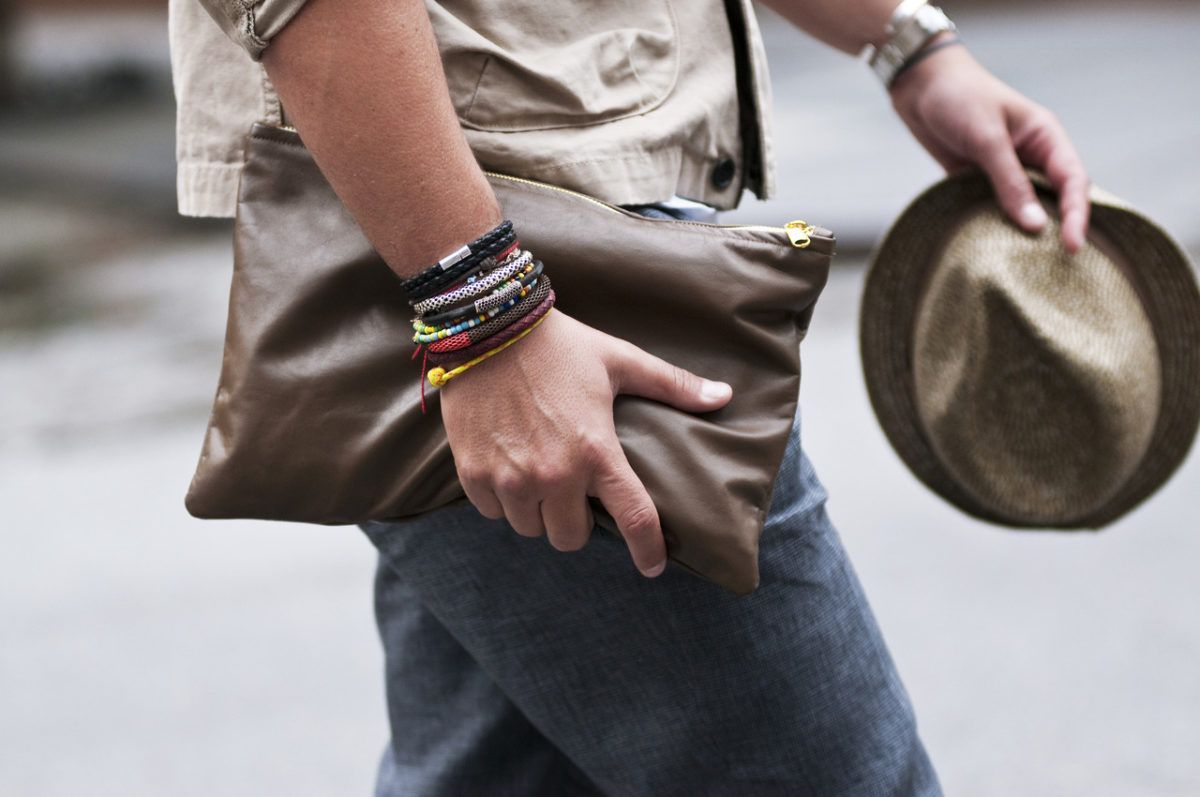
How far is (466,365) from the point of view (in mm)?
1046

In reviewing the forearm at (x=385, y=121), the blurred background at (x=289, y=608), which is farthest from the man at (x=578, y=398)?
the blurred background at (x=289, y=608)

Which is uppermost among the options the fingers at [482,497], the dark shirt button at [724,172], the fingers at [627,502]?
the dark shirt button at [724,172]

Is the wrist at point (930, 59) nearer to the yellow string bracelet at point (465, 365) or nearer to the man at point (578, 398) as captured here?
the man at point (578, 398)

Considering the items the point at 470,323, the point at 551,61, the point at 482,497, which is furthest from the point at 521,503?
the point at 551,61

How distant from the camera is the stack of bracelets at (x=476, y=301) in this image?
102cm

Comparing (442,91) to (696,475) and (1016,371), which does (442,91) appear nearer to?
(696,475)

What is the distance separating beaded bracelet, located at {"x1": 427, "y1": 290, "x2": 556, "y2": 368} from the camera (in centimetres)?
103

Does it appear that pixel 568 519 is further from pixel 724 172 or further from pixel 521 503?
pixel 724 172

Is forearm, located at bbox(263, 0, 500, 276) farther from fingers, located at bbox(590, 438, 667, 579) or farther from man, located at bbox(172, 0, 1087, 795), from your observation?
fingers, located at bbox(590, 438, 667, 579)

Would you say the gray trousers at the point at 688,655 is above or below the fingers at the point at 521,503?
below

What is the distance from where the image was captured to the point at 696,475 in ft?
3.59

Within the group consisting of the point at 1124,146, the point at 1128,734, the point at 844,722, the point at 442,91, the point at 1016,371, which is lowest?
the point at 1124,146

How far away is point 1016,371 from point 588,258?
2.23 feet

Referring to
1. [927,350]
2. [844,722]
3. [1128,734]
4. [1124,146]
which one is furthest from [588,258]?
[1124,146]
